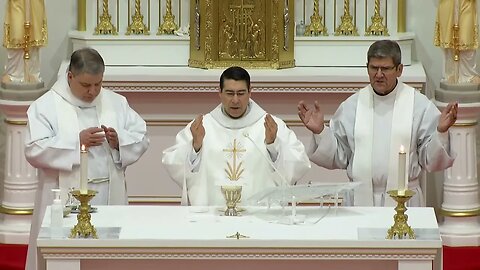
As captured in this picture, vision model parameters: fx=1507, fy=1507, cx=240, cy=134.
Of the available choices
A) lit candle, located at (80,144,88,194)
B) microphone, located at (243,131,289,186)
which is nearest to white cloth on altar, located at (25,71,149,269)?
microphone, located at (243,131,289,186)

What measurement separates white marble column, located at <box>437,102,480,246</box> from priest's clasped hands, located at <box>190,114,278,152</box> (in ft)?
9.62

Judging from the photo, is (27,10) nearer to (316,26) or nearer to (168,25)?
(168,25)

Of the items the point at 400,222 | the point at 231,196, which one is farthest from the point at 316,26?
the point at 400,222

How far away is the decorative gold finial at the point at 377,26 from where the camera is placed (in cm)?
1176

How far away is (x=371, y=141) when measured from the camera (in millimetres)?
8875

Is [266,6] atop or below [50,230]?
atop

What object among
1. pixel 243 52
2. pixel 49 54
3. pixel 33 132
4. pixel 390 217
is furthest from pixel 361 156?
pixel 49 54

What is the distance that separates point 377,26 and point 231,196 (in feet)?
13.9

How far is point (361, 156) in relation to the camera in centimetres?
881

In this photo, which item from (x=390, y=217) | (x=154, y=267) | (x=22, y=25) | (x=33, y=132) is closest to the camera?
(x=154, y=267)

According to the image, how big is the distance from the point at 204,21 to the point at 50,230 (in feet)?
14.9

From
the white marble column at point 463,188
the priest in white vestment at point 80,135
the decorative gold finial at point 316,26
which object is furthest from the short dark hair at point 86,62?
the decorative gold finial at point 316,26

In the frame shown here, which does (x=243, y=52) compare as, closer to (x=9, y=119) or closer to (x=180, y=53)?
(x=180, y=53)

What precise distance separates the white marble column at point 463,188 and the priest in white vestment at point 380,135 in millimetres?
2129
